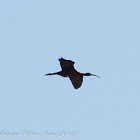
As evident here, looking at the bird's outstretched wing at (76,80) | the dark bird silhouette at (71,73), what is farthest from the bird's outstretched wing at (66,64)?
the bird's outstretched wing at (76,80)

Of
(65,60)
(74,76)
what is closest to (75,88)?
(74,76)

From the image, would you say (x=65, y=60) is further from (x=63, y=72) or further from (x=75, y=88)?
(x=75, y=88)

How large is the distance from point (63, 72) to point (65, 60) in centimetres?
183

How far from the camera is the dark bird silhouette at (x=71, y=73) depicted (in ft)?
123

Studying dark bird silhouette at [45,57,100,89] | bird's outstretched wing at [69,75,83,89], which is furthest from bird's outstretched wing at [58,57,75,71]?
bird's outstretched wing at [69,75,83,89]

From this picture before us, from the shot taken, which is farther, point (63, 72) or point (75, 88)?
point (75, 88)

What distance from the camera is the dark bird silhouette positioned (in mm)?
37344

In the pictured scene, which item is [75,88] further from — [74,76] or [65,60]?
[65,60]

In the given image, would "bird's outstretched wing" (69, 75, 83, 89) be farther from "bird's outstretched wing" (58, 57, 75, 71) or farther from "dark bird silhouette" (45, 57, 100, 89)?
"bird's outstretched wing" (58, 57, 75, 71)

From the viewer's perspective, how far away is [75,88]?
41.1m

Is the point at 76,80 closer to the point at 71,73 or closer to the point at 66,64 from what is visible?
the point at 71,73

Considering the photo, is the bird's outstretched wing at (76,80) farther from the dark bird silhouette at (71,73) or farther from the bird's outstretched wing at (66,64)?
the bird's outstretched wing at (66,64)

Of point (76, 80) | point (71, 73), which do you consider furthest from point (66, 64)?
point (76, 80)

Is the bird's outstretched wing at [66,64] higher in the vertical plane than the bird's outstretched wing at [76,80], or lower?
lower
